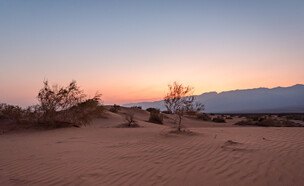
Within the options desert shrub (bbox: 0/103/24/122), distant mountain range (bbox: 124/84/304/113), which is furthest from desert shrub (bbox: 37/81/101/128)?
distant mountain range (bbox: 124/84/304/113)

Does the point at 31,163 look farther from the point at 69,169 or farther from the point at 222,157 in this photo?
the point at 222,157

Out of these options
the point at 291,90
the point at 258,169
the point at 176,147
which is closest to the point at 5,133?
the point at 176,147

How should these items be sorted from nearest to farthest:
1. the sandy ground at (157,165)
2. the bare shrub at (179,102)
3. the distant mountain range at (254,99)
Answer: the sandy ground at (157,165)
the bare shrub at (179,102)
the distant mountain range at (254,99)

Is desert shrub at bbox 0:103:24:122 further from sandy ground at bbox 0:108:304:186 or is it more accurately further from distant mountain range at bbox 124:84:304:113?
A: distant mountain range at bbox 124:84:304:113

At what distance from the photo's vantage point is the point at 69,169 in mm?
4430

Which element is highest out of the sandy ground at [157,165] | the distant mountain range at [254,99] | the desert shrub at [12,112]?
the distant mountain range at [254,99]

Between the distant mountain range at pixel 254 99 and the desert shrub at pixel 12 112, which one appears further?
the distant mountain range at pixel 254 99

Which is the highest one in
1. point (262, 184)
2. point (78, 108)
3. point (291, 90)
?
point (291, 90)

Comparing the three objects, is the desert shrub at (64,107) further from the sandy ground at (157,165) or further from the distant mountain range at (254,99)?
the distant mountain range at (254,99)

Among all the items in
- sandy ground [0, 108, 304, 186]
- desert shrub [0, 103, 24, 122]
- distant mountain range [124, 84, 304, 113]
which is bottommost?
sandy ground [0, 108, 304, 186]

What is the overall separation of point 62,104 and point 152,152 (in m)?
8.17

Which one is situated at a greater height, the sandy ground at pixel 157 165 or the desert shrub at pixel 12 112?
the desert shrub at pixel 12 112

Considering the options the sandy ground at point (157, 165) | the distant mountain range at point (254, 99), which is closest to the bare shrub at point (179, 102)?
the sandy ground at point (157, 165)

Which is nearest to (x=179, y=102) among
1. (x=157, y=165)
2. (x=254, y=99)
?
(x=157, y=165)
